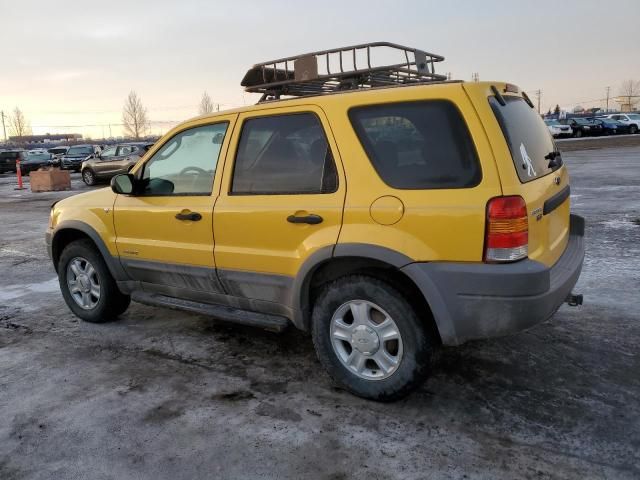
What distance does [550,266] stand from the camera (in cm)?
304

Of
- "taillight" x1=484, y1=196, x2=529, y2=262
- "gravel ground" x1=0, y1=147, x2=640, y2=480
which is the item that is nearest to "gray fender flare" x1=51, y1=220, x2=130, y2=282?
"gravel ground" x1=0, y1=147, x2=640, y2=480

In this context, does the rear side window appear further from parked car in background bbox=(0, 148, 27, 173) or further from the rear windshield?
parked car in background bbox=(0, 148, 27, 173)

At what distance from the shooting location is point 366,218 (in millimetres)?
3084

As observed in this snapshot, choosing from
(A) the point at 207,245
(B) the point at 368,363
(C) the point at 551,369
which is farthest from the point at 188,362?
(C) the point at 551,369

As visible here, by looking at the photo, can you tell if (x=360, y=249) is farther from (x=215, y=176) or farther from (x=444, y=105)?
(x=215, y=176)

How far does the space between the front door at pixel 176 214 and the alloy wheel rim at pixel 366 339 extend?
3.50 feet

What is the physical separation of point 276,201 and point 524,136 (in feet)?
5.09

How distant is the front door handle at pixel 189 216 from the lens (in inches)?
151

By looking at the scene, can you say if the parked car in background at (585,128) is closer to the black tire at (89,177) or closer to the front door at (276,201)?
the black tire at (89,177)

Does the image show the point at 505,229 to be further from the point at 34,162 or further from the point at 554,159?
the point at 34,162

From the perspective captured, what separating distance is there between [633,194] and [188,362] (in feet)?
34.1

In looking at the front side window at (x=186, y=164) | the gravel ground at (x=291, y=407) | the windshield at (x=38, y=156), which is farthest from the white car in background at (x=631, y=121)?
the front side window at (x=186, y=164)

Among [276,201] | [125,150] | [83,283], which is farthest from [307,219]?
[125,150]

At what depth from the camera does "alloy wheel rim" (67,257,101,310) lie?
4.82m
